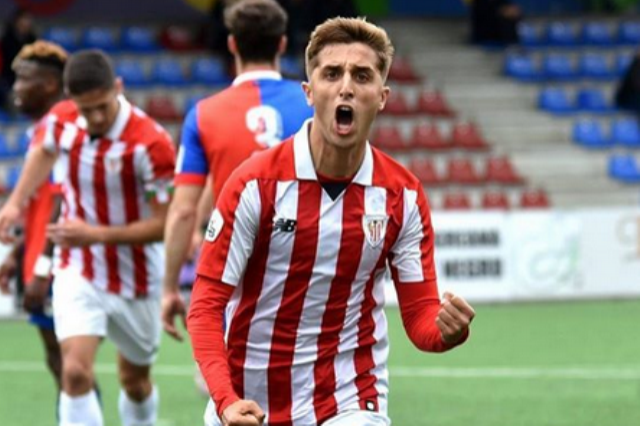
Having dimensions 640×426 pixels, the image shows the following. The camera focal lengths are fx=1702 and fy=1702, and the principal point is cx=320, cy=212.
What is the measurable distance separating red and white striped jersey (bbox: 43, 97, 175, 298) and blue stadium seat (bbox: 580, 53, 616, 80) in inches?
679

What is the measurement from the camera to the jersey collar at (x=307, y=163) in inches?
200

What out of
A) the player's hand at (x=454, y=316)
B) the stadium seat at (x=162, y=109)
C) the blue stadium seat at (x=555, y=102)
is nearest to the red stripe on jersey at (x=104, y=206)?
the player's hand at (x=454, y=316)

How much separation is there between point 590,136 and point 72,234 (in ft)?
52.4

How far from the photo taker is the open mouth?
4805 millimetres

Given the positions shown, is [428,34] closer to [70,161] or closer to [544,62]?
[544,62]

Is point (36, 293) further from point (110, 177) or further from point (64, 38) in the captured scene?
point (64, 38)

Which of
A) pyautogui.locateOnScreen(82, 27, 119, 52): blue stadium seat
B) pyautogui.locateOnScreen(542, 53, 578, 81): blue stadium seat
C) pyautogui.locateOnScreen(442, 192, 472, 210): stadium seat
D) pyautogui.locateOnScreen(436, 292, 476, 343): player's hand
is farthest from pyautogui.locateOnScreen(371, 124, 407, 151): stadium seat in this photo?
pyautogui.locateOnScreen(436, 292, 476, 343): player's hand

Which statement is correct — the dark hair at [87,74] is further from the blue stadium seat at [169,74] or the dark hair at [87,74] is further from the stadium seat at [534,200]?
the blue stadium seat at [169,74]

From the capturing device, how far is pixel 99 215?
814 centimetres

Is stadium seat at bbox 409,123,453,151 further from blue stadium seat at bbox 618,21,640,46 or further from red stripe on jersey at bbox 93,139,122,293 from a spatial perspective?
red stripe on jersey at bbox 93,139,122,293

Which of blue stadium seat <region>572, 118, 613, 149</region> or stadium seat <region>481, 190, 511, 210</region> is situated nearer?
stadium seat <region>481, 190, 511, 210</region>

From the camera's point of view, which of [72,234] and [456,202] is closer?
[72,234]

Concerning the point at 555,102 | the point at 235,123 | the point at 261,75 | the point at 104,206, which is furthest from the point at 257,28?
the point at 555,102

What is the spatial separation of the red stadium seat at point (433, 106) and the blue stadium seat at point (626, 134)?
7.22 ft
